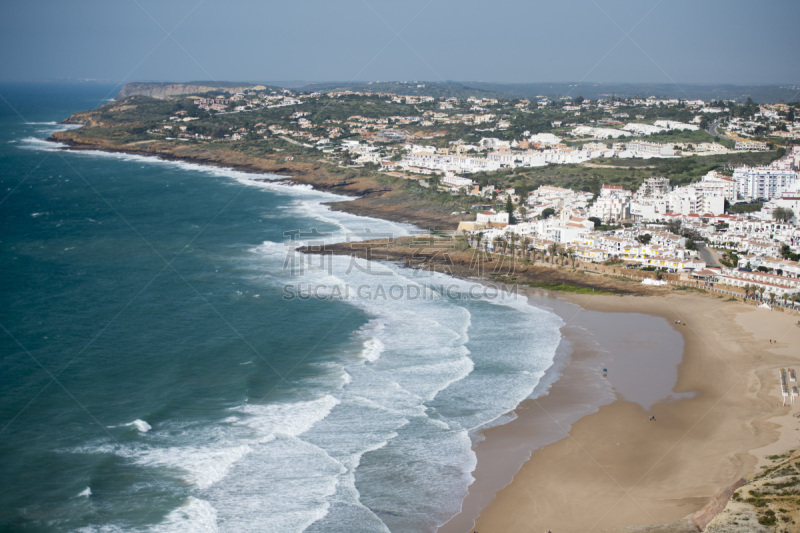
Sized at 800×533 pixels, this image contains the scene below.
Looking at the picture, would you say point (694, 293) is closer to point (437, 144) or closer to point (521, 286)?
point (521, 286)

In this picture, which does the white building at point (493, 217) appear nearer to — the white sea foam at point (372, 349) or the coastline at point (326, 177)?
the coastline at point (326, 177)

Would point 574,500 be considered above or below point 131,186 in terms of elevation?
below

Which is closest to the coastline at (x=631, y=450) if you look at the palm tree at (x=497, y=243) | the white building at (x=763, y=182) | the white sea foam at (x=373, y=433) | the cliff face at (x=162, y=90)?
the white sea foam at (x=373, y=433)

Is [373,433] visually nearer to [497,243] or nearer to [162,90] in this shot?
[497,243]

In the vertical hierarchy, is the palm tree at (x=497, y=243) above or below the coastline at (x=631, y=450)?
above

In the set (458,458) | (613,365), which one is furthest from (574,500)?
(613,365)
